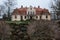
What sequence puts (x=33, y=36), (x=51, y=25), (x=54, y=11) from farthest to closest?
(x=54, y=11) → (x=51, y=25) → (x=33, y=36)

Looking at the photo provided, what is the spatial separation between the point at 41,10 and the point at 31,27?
13.1 meters

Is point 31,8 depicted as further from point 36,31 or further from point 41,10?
point 36,31

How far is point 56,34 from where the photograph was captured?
16.8 meters

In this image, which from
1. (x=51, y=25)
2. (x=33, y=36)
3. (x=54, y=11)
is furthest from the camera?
(x=54, y=11)

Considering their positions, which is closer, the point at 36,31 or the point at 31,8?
the point at 36,31

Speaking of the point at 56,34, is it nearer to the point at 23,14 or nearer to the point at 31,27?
the point at 31,27

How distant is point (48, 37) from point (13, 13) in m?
14.3

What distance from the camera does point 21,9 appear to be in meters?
29.9

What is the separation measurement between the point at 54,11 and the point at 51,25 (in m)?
11.8

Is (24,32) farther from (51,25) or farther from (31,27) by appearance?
(51,25)

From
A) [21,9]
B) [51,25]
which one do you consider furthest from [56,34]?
[21,9]

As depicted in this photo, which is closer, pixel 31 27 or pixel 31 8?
pixel 31 27

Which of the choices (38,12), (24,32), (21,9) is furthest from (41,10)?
(24,32)

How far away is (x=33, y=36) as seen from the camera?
15625mm
